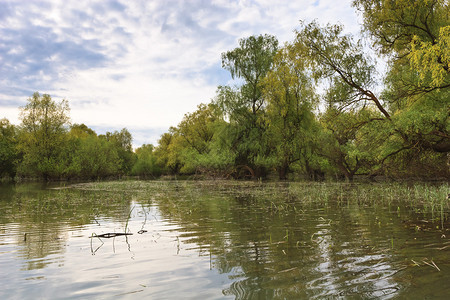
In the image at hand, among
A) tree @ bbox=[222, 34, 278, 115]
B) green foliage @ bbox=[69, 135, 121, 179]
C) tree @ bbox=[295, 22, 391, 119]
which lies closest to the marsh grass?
tree @ bbox=[295, 22, 391, 119]

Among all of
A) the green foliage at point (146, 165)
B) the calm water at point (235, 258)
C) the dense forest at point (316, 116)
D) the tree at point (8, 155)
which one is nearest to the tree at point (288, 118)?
the dense forest at point (316, 116)

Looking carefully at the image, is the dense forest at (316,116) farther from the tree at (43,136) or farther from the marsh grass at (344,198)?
the marsh grass at (344,198)

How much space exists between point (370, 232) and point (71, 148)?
5195 centimetres

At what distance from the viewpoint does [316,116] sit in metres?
32.3

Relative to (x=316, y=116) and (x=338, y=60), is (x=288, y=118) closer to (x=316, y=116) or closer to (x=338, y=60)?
(x=316, y=116)

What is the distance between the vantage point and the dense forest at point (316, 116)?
1844 cm

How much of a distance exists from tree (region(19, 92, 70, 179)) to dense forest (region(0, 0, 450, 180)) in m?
0.14

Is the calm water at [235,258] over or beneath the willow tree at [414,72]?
beneath

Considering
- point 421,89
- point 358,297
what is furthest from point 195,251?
point 421,89

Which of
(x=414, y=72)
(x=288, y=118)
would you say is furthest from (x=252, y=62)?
(x=414, y=72)

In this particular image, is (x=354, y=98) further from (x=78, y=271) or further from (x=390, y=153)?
(x=78, y=271)

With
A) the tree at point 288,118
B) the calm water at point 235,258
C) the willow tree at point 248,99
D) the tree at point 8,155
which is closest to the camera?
the calm water at point 235,258

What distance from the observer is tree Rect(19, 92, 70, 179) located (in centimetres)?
4710

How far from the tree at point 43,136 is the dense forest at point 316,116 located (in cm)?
14
